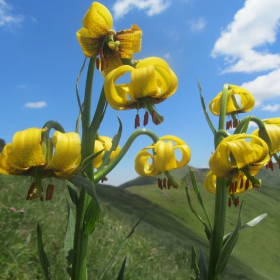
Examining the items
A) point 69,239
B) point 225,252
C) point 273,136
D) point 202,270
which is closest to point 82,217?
point 69,239

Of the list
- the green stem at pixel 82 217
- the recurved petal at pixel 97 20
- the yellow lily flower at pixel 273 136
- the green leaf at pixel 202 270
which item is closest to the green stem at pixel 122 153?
the green stem at pixel 82 217

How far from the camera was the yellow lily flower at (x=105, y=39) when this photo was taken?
1123mm

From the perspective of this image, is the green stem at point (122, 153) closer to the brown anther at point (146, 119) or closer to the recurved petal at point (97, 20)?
the brown anther at point (146, 119)

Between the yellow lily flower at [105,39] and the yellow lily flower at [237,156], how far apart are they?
20.4 inches

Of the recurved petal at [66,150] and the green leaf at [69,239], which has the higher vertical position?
the recurved petal at [66,150]

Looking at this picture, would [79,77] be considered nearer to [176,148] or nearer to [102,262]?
[176,148]

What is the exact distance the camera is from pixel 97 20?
1125 millimetres

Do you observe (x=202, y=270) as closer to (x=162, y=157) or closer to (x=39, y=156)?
(x=162, y=157)

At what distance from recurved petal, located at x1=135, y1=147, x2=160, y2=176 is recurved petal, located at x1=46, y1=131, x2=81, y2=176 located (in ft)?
2.06

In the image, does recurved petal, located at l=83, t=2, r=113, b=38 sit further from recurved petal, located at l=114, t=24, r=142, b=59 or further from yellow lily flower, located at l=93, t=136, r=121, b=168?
yellow lily flower, located at l=93, t=136, r=121, b=168

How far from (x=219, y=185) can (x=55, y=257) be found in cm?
154

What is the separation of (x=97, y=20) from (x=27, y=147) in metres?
0.51

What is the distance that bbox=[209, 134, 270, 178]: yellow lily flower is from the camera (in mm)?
1321

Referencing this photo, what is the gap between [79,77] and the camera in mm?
1130
